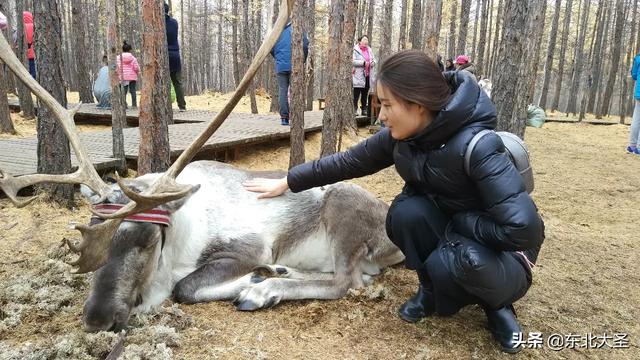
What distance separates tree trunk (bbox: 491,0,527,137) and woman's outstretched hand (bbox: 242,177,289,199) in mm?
2467

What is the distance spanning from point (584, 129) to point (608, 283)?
526 inches

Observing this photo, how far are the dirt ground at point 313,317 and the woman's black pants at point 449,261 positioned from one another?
0.32 meters

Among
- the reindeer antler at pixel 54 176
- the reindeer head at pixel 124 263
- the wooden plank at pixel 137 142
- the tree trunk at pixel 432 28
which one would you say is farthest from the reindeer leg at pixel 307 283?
the tree trunk at pixel 432 28

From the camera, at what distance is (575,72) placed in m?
24.3

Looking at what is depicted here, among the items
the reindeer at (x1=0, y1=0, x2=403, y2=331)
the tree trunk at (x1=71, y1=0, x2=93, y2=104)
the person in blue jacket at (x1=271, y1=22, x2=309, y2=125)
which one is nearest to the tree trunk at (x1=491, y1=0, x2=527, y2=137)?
the reindeer at (x1=0, y1=0, x2=403, y2=331)

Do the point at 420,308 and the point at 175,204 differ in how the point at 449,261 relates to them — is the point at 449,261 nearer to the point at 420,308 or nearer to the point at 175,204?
the point at 420,308

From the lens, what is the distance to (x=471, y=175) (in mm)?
2430

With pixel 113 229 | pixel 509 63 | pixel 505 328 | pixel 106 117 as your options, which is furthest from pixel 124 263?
pixel 106 117

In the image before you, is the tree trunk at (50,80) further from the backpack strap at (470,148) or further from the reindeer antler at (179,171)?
the backpack strap at (470,148)

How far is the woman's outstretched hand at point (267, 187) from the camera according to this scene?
11.5ft

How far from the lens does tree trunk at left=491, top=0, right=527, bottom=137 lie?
178 inches

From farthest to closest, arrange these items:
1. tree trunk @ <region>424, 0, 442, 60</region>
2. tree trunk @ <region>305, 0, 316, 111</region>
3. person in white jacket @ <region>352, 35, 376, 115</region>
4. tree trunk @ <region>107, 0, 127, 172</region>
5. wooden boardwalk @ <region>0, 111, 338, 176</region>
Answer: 1. tree trunk @ <region>305, 0, 316, 111</region>
2. person in white jacket @ <region>352, 35, 376, 115</region>
3. tree trunk @ <region>424, 0, 442, 60</region>
4. tree trunk @ <region>107, 0, 127, 172</region>
5. wooden boardwalk @ <region>0, 111, 338, 176</region>

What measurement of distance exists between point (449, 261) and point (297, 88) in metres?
3.99

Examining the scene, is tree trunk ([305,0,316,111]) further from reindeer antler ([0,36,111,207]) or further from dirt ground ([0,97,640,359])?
reindeer antler ([0,36,111,207])
